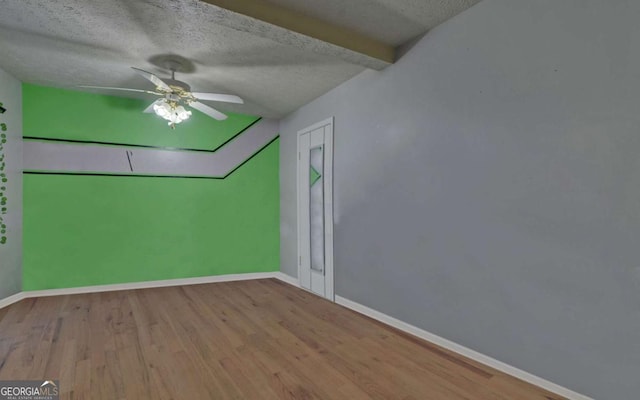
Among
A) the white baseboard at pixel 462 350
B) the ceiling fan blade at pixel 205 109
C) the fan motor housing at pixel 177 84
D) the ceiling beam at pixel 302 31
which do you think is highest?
the ceiling beam at pixel 302 31

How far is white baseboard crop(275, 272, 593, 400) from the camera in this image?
6.04 feet

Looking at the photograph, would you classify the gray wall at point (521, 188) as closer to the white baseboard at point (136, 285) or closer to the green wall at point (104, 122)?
the white baseboard at point (136, 285)

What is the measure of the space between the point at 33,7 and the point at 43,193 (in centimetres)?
247

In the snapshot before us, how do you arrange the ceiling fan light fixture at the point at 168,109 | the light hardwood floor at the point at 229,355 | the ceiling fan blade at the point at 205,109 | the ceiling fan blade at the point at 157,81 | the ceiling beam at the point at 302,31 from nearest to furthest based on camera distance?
the light hardwood floor at the point at 229,355 < the ceiling beam at the point at 302,31 < the ceiling fan blade at the point at 157,81 < the ceiling fan light fixture at the point at 168,109 < the ceiling fan blade at the point at 205,109

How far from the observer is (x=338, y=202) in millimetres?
3684

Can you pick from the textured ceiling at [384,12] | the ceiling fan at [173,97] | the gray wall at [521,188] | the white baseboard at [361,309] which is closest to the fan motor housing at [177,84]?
the ceiling fan at [173,97]

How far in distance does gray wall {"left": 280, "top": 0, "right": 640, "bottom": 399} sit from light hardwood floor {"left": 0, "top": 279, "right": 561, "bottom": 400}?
1.13 feet

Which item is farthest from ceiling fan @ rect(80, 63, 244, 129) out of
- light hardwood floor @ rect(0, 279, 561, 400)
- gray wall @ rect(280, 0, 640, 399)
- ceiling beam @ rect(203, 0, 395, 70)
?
light hardwood floor @ rect(0, 279, 561, 400)

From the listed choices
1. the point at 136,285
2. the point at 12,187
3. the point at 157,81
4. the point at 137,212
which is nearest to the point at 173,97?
the point at 157,81

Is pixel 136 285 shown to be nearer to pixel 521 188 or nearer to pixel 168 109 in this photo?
pixel 168 109

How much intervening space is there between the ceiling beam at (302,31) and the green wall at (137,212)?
2661mm

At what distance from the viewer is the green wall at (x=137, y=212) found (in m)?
3.87

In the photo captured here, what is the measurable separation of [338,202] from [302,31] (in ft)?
6.18

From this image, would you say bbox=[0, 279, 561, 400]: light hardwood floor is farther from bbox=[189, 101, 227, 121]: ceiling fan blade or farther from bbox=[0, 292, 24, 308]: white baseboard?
bbox=[189, 101, 227, 121]: ceiling fan blade
